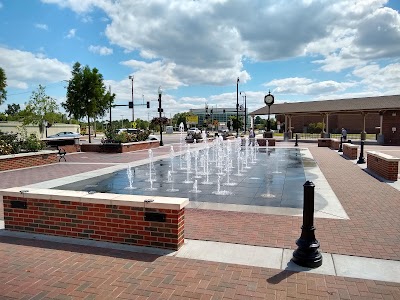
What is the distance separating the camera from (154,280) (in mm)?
4023

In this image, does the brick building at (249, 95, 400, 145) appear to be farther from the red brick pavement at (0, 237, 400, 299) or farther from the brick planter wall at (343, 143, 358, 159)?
the red brick pavement at (0, 237, 400, 299)

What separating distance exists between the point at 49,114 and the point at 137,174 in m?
27.1

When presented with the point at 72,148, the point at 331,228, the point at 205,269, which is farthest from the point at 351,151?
the point at 72,148

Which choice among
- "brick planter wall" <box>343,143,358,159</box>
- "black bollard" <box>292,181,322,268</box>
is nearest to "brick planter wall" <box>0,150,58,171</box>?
"black bollard" <box>292,181,322,268</box>

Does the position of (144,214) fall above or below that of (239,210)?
above

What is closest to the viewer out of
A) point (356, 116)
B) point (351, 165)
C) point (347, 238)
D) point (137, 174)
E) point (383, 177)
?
point (347, 238)

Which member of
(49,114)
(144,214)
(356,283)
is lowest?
(356,283)

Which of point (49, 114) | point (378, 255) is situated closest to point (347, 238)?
point (378, 255)

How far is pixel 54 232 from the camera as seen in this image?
5582 millimetres

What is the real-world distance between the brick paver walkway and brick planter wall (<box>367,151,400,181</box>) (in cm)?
449

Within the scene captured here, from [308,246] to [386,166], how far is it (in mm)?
8184

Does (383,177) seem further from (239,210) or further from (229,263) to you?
(229,263)

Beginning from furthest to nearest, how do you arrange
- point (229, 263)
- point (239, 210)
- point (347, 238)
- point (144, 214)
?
point (239, 210)
point (347, 238)
point (144, 214)
point (229, 263)

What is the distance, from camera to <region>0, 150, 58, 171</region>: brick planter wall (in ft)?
45.9
